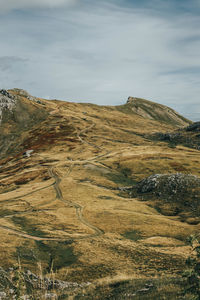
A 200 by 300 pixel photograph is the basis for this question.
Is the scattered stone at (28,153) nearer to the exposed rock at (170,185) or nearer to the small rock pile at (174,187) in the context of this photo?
the small rock pile at (174,187)

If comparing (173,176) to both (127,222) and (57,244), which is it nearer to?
(127,222)

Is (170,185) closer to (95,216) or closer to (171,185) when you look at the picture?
(171,185)

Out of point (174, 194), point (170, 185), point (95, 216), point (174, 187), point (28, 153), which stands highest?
point (170, 185)

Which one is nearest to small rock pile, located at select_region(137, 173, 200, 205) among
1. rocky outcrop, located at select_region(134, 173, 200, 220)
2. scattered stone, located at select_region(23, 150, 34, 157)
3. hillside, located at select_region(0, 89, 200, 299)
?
rocky outcrop, located at select_region(134, 173, 200, 220)

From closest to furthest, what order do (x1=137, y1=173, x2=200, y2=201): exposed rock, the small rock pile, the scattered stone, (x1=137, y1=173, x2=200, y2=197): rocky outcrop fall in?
the small rock pile → (x1=137, y1=173, x2=200, y2=197): rocky outcrop → (x1=137, y1=173, x2=200, y2=201): exposed rock → the scattered stone

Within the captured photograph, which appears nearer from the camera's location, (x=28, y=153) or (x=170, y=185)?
(x=170, y=185)

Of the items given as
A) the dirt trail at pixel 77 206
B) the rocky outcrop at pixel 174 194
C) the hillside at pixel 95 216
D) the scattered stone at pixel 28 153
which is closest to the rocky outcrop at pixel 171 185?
the rocky outcrop at pixel 174 194

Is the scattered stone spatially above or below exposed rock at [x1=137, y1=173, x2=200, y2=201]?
below

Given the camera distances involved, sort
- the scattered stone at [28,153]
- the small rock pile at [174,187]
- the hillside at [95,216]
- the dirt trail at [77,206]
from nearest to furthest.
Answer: the hillside at [95,216], the dirt trail at [77,206], the small rock pile at [174,187], the scattered stone at [28,153]

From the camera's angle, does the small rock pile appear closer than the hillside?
No

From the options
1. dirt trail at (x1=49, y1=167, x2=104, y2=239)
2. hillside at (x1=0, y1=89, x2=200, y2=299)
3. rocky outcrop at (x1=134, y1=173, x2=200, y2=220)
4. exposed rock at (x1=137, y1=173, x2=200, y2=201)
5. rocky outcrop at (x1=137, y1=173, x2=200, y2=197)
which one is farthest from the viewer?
exposed rock at (x1=137, y1=173, x2=200, y2=201)

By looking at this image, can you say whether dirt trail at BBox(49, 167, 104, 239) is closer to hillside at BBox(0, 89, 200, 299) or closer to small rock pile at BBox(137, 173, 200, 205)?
hillside at BBox(0, 89, 200, 299)

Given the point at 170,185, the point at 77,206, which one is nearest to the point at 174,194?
the point at 170,185

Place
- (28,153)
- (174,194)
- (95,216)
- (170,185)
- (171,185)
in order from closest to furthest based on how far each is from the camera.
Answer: (95,216), (174,194), (171,185), (170,185), (28,153)
